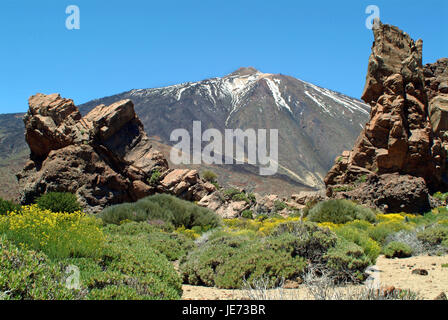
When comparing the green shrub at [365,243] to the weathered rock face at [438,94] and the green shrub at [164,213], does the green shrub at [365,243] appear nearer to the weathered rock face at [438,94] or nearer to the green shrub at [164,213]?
the green shrub at [164,213]

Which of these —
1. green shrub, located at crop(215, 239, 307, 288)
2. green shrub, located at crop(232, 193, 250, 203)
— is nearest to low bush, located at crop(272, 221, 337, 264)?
green shrub, located at crop(215, 239, 307, 288)

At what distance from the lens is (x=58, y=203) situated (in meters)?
12.2

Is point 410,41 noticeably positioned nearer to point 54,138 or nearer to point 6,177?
point 54,138

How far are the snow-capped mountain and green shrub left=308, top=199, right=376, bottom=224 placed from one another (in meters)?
65.8

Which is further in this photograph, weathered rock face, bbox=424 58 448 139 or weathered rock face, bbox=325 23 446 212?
weathered rock face, bbox=424 58 448 139

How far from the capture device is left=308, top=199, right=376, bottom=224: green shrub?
41.7ft

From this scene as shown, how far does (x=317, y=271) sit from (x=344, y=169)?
1539 cm

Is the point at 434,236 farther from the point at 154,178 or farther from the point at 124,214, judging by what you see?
the point at 154,178

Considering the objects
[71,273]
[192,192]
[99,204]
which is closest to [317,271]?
[71,273]

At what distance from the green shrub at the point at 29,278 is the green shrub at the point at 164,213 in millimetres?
7732

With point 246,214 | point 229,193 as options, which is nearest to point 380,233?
point 246,214

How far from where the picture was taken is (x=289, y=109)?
130m

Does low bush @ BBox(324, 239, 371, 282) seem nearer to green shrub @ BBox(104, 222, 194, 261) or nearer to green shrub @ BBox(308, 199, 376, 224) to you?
green shrub @ BBox(104, 222, 194, 261)

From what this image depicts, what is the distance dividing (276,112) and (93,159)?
11306 centimetres
